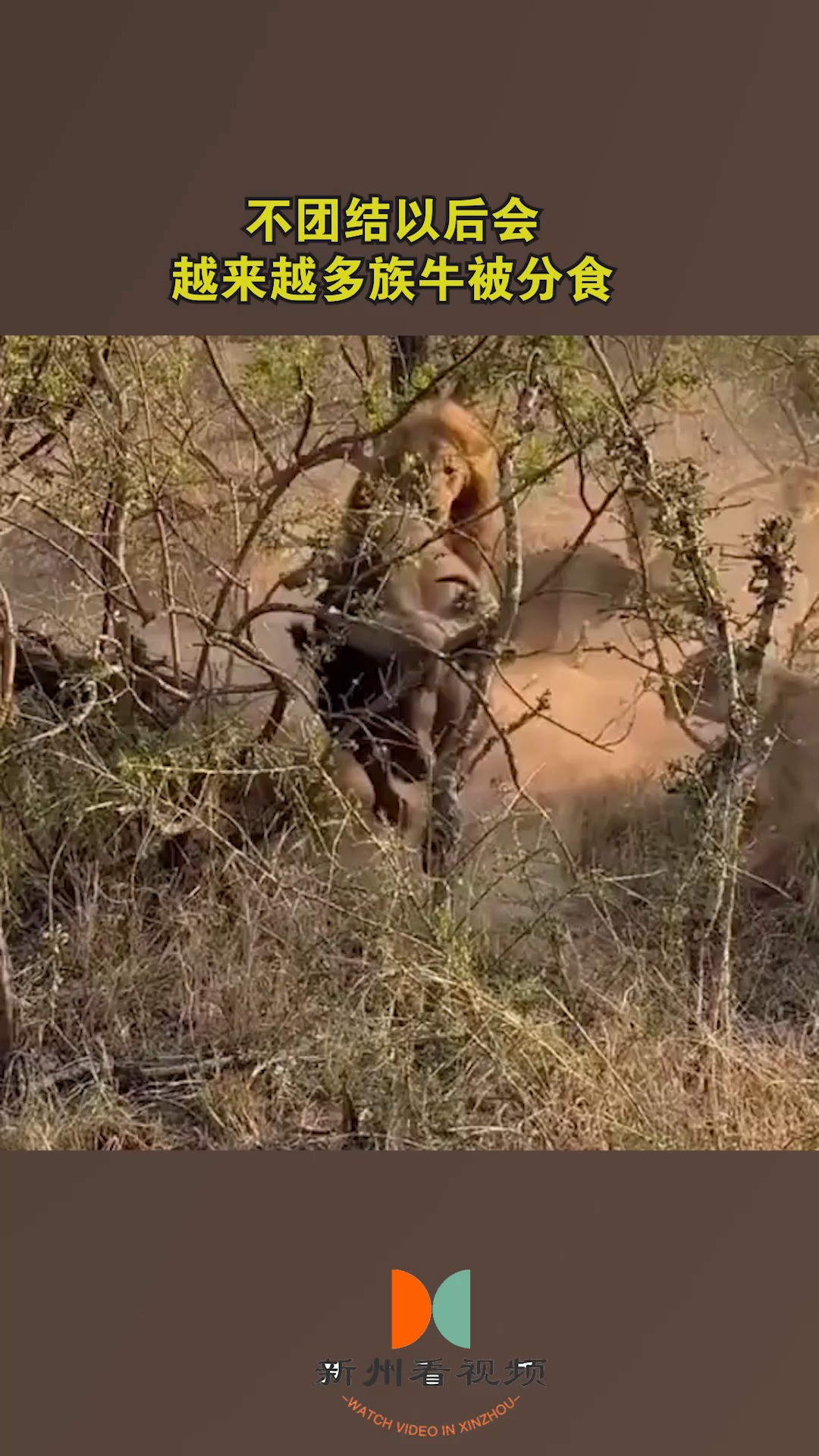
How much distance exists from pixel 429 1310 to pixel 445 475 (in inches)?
44.3

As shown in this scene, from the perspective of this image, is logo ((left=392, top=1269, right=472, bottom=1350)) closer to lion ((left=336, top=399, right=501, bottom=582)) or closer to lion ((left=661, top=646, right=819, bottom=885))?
lion ((left=661, top=646, right=819, bottom=885))

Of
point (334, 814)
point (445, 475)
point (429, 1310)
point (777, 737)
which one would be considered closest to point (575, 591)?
point (445, 475)

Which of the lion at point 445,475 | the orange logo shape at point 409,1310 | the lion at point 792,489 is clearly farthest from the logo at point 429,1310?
the lion at point 792,489

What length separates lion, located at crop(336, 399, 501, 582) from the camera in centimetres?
169

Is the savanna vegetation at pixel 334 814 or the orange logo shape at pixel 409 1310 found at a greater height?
the savanna vegetation at pixel 334 814

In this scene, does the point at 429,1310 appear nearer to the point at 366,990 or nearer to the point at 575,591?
the point at 366,990

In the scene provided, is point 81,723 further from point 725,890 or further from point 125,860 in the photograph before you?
point 725,890

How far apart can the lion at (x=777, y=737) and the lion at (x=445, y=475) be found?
0.34m

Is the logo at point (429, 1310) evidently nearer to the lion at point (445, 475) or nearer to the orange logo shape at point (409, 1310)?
the orange logo shape at point (409, 1310)

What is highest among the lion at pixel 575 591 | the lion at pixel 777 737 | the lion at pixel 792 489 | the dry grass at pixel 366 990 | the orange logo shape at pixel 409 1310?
the lion at pixel 792 489

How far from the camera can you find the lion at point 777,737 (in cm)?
174

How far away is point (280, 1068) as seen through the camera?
67.4 inches

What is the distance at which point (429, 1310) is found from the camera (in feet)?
5.46

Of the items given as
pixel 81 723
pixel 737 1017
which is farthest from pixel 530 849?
pixel 81 723
